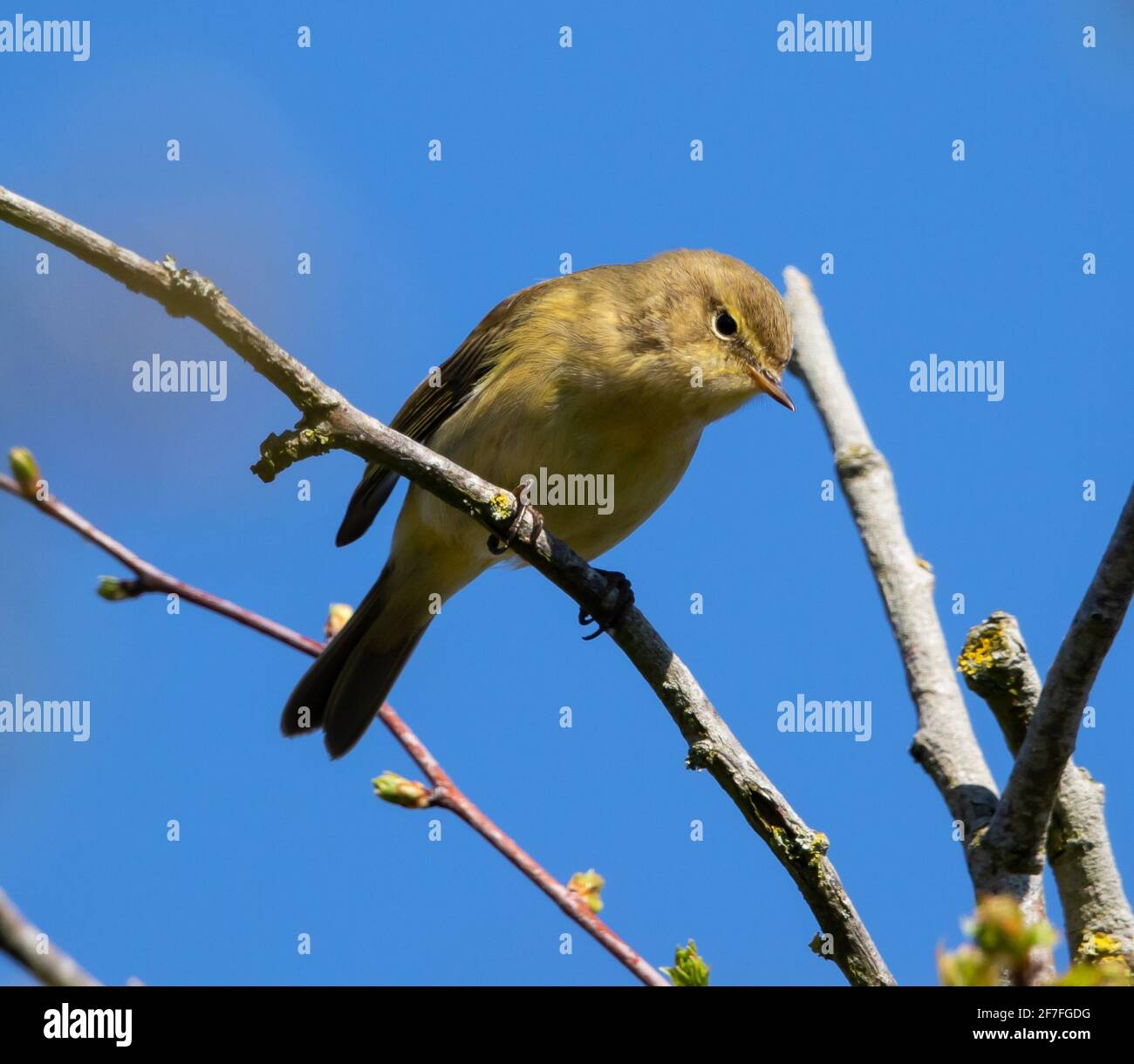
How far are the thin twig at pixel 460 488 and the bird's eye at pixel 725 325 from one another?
1.83m

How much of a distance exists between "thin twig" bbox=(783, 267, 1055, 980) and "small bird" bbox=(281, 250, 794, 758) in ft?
0.77

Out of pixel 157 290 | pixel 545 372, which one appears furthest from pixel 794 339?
pixel 157 290

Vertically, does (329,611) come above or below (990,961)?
above

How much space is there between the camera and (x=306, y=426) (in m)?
3.16

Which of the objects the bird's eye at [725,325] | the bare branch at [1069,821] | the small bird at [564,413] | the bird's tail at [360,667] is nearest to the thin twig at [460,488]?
the bare branch at [1069,821]

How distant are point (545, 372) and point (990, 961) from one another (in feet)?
12.0

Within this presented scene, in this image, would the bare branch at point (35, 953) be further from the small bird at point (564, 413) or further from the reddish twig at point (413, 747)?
the small bird at point (564, 413)

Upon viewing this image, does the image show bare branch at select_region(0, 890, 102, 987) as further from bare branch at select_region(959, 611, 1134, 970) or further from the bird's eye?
the bird's eye

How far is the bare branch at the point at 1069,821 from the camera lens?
3.17 metres

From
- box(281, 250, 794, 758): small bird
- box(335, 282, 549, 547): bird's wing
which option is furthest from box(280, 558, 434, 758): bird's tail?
box(335, 282, 549, 547): bird's wing

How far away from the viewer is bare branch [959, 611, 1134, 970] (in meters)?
3.17
